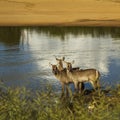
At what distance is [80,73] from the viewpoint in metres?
15.3

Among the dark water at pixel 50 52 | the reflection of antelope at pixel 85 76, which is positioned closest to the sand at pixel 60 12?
the dark water at pixel 50 52

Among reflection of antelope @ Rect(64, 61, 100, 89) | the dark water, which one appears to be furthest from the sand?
reflection of antelope @ Rect(64, 61, 100, 89)

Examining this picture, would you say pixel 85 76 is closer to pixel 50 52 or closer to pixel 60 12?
pixel 50 52

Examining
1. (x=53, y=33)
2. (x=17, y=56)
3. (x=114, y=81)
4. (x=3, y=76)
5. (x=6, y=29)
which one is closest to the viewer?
(x=114, y=81)

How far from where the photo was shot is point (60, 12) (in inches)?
1774

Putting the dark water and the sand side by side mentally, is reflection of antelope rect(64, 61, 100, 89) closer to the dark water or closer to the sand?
the dark water

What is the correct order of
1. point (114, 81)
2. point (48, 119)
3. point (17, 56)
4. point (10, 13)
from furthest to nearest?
point (10, 13), point (17, 56), point (114, 81), point (48, 119)

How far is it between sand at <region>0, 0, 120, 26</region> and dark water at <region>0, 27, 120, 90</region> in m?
3.35

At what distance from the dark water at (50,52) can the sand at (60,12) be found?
3346 mm

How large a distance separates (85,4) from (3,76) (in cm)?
3342

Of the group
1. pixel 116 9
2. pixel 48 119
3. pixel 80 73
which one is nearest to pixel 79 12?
pixel 116 9

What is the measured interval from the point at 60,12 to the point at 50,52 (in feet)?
66.7

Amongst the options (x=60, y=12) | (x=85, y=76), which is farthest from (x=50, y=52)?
(x=60, y=12)

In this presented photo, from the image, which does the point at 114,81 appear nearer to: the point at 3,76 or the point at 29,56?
the point at 3,76
